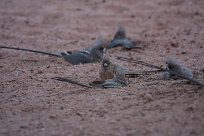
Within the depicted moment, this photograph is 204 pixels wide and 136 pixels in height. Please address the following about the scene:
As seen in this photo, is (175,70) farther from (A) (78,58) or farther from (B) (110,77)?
(A) (78,58)

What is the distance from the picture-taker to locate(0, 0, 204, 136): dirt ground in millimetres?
4254

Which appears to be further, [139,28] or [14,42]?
[139,28]

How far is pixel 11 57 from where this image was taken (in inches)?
283

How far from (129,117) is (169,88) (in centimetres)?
81

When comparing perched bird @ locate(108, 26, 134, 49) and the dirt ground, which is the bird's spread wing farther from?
perched bird @ locate(108, 26, 134, 49)

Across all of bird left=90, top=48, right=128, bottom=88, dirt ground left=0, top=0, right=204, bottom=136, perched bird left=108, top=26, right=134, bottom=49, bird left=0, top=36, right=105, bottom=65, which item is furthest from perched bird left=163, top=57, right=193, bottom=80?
perched bird left=108, top=26, right=134, bottom=49

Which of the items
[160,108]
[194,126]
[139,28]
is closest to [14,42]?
[139,28]

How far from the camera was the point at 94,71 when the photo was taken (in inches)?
242

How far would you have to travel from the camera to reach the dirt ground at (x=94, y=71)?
14.0ft

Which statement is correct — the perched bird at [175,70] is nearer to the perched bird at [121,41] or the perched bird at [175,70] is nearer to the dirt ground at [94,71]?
the dirt ground at [94,71]

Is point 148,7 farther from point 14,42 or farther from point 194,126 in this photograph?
point 194,126

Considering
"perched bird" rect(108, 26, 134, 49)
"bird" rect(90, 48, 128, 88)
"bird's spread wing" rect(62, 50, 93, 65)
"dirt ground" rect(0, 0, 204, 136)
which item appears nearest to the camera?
"dirt ground" rect(0, 0, 204, 136)

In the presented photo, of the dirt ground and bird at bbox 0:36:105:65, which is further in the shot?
bird at bbox 0:36:105:65

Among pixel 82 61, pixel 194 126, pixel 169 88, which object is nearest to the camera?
pixel 194 126
